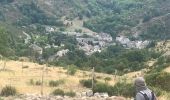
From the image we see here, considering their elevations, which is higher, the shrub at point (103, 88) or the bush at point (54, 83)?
the shrub at point (103, 88)

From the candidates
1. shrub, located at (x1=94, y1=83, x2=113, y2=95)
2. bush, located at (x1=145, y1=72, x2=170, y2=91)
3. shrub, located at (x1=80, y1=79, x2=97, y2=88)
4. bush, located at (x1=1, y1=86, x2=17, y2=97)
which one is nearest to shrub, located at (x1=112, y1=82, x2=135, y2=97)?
shrub, located at (x1=94, y1=83, x2=113, y2=95)

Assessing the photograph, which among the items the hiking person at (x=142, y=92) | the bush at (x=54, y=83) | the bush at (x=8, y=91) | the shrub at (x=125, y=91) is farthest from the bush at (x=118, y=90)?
the hiking person at (x=142, y=92)

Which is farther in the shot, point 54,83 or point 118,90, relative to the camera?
point 54,83

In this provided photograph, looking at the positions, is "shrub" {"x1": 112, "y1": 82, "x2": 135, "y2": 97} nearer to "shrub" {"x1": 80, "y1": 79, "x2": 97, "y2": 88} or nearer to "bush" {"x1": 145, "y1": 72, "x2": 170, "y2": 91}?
"bush" {"x1": 145, "y1": 72, "x2": 170, "y2": 91}

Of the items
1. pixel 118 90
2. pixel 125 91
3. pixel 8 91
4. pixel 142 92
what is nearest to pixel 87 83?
pixel 118 90

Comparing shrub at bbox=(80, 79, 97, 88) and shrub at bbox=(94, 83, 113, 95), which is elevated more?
shrub at bbox=(94, 83, 113, 95)

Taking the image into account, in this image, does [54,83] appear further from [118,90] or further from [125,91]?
[125,91]

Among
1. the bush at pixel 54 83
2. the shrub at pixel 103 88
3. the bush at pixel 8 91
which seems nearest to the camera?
the bush at pixel 8 91

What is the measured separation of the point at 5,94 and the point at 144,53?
73.3 metres

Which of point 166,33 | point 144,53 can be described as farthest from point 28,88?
point 166,33

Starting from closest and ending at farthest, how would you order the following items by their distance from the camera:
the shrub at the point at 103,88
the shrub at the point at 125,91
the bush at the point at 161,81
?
the shrub at the point at 125,91, the bush at the point at 161,81, the shrub at the point at 103,88

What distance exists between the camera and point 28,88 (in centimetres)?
2931

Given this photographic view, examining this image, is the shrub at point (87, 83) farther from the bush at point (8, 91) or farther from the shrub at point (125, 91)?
the bush at point (8, 91)

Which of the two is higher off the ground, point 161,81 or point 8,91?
point 161,81
